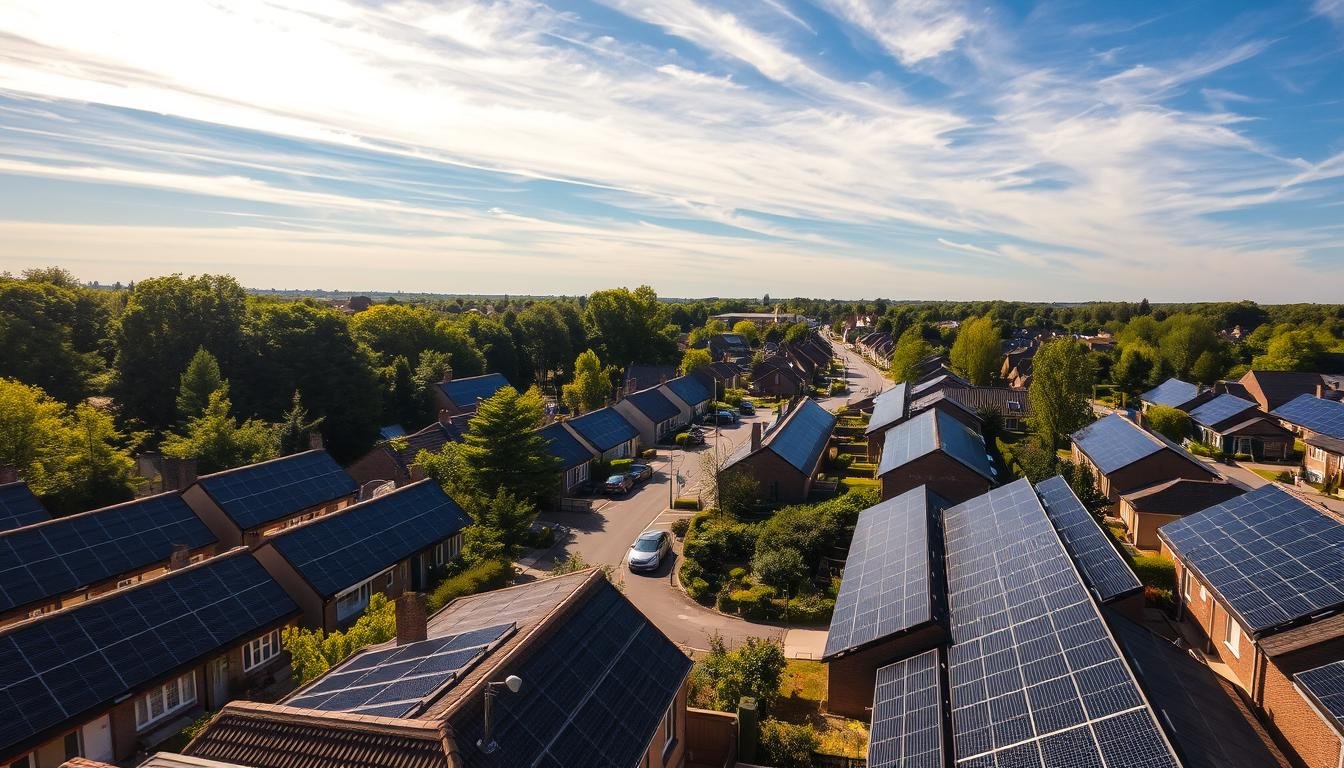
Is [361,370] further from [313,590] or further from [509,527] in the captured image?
[313,590]

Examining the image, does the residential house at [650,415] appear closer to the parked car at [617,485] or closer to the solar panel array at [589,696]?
the parked car at [617,485]

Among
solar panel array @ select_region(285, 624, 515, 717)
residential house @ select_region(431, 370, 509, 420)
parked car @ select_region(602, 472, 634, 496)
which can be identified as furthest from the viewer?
residential house @ select_region(431, 370, 509, 420)

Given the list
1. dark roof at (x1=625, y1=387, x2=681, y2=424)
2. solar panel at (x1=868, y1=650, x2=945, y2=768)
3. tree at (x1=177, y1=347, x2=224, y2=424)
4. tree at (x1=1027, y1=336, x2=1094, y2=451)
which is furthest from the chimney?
tree at (x1=1027, y1=336, x2=1094, y2=451)

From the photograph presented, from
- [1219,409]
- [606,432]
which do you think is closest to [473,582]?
[606,432]

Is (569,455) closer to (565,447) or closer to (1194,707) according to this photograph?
(565,447)

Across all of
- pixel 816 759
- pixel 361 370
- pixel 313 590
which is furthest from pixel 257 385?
pixel 816 759

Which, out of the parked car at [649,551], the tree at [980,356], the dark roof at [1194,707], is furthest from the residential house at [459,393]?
the tree at [980,356]

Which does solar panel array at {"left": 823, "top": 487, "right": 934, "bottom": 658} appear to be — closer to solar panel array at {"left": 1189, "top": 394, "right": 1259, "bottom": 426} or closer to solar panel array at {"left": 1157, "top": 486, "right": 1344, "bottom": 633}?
solar panel array at {"left": 1157, "top": 486, "right": 1344, "bottom": 633}
